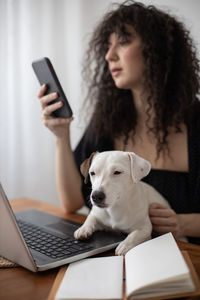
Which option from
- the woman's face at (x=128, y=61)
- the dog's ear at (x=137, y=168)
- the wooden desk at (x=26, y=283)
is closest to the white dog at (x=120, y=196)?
the dog's ear at (x=137, y=168)

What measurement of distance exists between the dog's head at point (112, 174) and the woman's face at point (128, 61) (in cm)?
41

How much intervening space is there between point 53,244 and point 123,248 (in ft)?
0.53

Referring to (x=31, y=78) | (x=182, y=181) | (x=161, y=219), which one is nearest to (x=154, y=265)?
(x=161, y=219)

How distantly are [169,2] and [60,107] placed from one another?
0.74 m

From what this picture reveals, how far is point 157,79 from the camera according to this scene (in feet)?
3.42

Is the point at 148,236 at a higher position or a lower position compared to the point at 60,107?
lower

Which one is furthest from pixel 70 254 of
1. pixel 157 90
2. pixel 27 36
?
pixel 27 36

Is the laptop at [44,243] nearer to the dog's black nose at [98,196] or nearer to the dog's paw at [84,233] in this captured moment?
the dog's paw at [84,233]

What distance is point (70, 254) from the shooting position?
2.22 feet

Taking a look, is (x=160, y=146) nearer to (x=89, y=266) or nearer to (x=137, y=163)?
(x=137, y=163)

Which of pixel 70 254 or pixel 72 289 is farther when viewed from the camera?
pixel 70 254

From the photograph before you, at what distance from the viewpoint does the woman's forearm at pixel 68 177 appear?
3.69 ft

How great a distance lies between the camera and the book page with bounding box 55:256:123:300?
519mm

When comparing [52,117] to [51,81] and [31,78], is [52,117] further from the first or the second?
[31,78]
